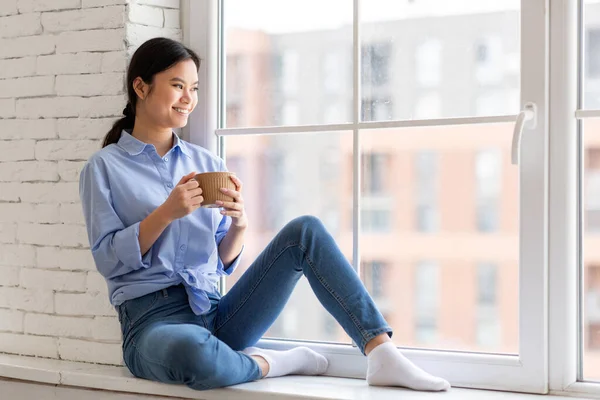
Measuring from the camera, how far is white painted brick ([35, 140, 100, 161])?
8.04ft

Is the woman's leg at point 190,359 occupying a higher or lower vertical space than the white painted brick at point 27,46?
lower

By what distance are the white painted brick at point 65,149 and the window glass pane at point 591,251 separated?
1345mm

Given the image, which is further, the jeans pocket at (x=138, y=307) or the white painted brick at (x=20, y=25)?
the white painted brick at (x=20, y=25)

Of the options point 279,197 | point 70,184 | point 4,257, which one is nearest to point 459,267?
point 279,197

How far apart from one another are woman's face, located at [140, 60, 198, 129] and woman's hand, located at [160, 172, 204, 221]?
1.00 ft

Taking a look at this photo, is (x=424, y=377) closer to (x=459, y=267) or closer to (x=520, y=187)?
(x=459, y=267)

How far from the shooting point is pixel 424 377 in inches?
78.7

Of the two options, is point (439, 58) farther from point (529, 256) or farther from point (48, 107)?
point (48, 107)

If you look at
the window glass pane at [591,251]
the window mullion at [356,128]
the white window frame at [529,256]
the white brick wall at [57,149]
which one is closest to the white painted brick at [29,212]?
the white brick wall at [57,149]

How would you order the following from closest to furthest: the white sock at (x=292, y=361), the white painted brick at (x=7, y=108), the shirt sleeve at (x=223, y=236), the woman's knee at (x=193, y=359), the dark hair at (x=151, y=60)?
the woman's knee at (x=193, y=359), the white sock at (x=292, y=361), the dark hair at (x=151, y=60), the shirt sleeve at (x=223, y=236), the white painted brick at (x=7, y=108)

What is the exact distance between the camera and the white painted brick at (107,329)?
2.40 m

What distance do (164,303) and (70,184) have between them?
1.73 ft

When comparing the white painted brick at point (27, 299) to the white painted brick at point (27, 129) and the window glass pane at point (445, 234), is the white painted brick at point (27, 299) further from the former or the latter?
the window glass pane at point (445, 234)

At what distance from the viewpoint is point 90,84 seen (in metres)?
2.45
